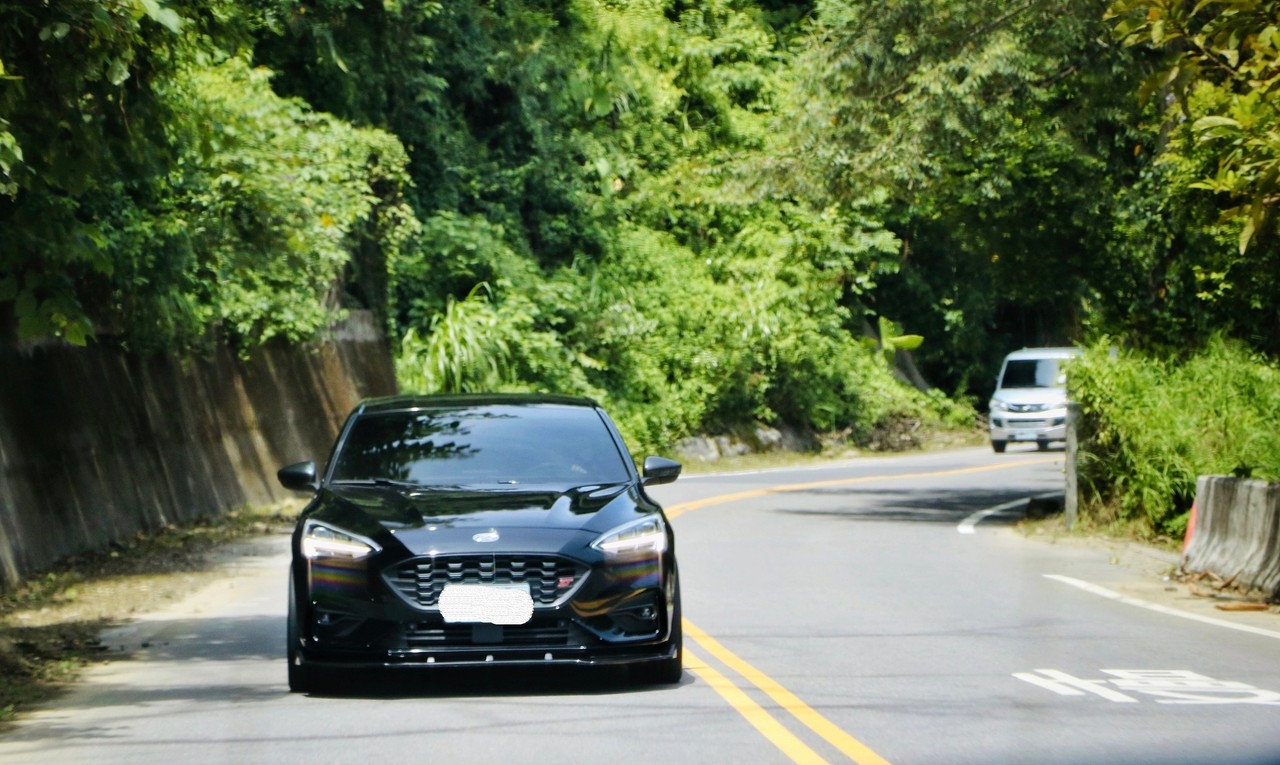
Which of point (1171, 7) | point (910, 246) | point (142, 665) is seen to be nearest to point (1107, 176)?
point (1171, 7)

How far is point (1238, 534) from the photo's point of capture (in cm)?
1488

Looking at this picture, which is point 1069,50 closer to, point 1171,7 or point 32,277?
point 1171,7

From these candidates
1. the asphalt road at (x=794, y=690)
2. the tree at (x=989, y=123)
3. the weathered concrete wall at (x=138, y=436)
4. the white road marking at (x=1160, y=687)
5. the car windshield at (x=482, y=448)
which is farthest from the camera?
the tree at (x=989, y=123)

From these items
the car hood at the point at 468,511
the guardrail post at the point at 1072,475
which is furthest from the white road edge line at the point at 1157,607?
the car hood at the point at 468,511

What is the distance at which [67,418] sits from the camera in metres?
17.1

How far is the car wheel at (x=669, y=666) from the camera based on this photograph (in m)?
8.94

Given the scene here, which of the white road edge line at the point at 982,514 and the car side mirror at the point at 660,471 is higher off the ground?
the car side mirror at the point at 660,471

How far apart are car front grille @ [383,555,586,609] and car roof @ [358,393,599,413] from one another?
1.85 metres

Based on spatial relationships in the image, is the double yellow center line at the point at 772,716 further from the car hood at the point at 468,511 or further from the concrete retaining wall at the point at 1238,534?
the concrete retaining wall at the point at 1238,534

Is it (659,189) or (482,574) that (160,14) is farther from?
(659,189)

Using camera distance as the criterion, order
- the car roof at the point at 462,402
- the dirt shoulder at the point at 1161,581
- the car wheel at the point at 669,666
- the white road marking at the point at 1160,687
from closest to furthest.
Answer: the white road marking at the point at 1160,687 → the car wheel at the point at 669,666 → the car roof at the point at 462,402 → the dirt shoulder at the point at 1161,581

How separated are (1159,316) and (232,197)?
10.4m

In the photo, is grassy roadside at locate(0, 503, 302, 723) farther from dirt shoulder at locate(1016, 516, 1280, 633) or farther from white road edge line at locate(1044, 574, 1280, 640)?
dirt shoulder at locate(1016, 516, 1280, 633)

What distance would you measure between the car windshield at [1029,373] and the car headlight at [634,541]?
106ft
